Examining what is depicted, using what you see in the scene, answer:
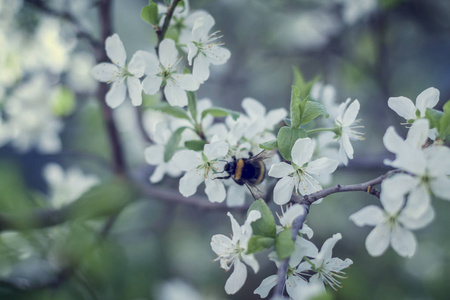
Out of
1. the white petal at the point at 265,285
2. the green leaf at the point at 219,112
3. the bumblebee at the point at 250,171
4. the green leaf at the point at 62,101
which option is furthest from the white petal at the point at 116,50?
the green leaf at the point at 62,101

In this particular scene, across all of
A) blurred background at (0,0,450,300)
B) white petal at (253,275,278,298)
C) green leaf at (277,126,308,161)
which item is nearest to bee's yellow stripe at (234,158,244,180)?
green leaf at (277,126,308,161)

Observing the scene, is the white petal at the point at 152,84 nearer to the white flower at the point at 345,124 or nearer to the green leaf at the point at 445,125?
the white flower at the point at 345,124

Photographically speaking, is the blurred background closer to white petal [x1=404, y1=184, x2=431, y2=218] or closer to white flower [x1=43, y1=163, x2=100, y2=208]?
white flower [x1=43, y1=163, x2=100, y2=208]

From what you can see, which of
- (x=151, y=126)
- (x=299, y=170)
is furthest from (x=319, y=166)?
(x=151, y=126)

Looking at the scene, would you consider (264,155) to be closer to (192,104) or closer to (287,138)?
(287,138)

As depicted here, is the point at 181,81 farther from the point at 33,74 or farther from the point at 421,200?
the point at 33,74

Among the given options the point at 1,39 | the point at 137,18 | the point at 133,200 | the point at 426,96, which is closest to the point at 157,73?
the point at 426,96
